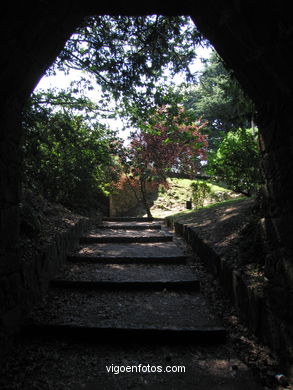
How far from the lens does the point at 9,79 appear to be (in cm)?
188

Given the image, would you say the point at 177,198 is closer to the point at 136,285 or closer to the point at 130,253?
the point at 130,253

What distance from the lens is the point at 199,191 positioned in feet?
33.1

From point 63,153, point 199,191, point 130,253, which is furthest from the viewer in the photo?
point 199,191

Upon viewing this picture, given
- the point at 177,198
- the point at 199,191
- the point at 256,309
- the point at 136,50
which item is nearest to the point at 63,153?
the point at 136,50

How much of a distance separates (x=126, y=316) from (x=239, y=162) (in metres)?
5.75

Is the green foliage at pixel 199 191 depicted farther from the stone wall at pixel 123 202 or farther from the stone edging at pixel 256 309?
the stone edging at pixel 256 309

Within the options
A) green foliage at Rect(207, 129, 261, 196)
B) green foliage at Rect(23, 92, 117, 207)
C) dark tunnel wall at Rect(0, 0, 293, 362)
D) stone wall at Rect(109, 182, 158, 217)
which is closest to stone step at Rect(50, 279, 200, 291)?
dark tunnel wall at Rect(0, 0, 293, 362)

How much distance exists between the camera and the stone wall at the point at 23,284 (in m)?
2.01

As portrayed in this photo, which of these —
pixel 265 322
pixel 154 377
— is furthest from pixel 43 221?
pixel 265 322

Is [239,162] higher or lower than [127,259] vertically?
higher

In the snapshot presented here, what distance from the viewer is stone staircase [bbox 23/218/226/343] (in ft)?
7.11

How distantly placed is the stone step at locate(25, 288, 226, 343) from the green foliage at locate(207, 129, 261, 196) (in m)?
4.90

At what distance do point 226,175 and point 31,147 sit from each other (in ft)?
18.3

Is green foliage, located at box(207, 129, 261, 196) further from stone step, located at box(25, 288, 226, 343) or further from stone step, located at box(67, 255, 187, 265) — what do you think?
stone step, located at box(25, 288, 226, 343)
